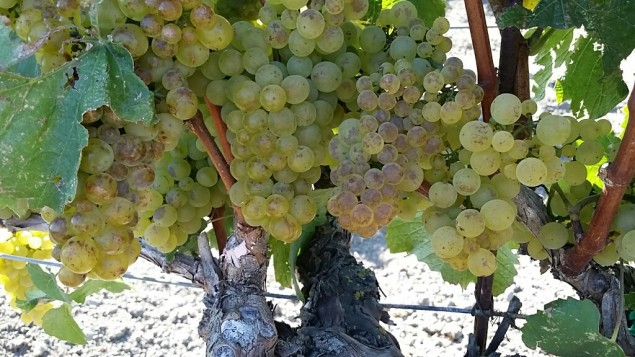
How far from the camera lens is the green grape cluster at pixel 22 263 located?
1.52m

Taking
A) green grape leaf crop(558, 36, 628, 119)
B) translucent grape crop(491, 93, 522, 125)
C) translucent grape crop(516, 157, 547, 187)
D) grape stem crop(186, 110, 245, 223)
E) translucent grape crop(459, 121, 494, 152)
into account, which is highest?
green grape leaf crop(558, 36, 628, 119)

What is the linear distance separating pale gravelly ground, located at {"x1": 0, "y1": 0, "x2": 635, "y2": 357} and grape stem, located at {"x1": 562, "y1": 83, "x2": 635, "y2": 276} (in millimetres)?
1076

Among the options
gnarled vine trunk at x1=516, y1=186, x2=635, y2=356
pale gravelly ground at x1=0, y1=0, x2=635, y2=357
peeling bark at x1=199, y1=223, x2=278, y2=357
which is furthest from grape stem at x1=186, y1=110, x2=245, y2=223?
pale gravelly ground at x1=0, y1=0, x2=635, y2=357

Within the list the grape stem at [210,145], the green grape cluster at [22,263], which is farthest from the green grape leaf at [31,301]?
the grape stem at [210,145]

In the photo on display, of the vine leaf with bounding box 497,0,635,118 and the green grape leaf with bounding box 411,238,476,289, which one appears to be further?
the green grape leaf with bounding box 411,238,476,289

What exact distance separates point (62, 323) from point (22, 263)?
24 cm

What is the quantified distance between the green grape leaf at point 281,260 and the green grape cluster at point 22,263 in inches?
25.6

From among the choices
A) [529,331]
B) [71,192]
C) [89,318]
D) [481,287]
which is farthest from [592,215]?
[89,318]

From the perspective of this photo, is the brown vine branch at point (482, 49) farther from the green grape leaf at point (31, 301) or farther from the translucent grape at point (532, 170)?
the green grape leaf at point (31, 301)

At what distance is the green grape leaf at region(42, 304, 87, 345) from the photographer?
133 cm

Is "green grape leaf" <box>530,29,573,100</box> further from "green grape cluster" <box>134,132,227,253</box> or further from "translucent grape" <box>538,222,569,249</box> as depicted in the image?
"green grape cluster" <box>134,132,227,253</box>

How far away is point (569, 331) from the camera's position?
0.73m

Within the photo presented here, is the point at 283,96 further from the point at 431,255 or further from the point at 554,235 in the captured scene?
the point at 431,255

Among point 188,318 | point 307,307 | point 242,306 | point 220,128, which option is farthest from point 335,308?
point 188,318
